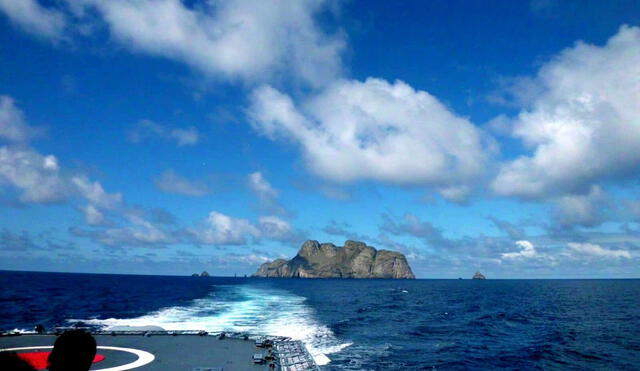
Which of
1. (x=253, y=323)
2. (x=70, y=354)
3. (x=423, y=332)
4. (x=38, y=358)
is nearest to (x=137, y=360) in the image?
(x=38, y=358)

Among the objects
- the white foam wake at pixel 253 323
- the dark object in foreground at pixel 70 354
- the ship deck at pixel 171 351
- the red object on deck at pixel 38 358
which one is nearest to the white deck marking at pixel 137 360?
the ship deck at pixel 171 351

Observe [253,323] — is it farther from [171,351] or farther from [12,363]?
[12,363]

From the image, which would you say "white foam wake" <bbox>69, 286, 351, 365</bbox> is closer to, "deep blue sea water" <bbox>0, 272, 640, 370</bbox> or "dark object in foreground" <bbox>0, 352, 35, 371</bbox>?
"deep blue sea water" <bbox>0, 272, 640, 370</bbox>

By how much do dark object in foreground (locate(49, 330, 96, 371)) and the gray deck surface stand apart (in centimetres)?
2210

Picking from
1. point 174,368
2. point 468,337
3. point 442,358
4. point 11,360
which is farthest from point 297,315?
point 11,360

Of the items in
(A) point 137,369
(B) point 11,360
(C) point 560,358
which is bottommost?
(C) point 560,358

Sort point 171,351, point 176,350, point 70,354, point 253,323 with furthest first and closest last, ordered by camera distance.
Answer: point 253,323 < point 176,350 < point 171,351 < point 70,354

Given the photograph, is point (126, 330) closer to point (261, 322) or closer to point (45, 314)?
point (261, 322)

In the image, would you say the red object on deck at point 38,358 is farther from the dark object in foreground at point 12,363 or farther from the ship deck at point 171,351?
the dark object in foreground at point 12,363

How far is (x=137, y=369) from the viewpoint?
24844 millimetres

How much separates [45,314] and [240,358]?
236ft

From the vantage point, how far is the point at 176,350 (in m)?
31.0

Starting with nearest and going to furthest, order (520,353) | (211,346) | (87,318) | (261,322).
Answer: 1. (211,346)
2. (520,353)
3. (261,322)
4. (87,318)

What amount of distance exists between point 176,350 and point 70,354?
95.5 ft
